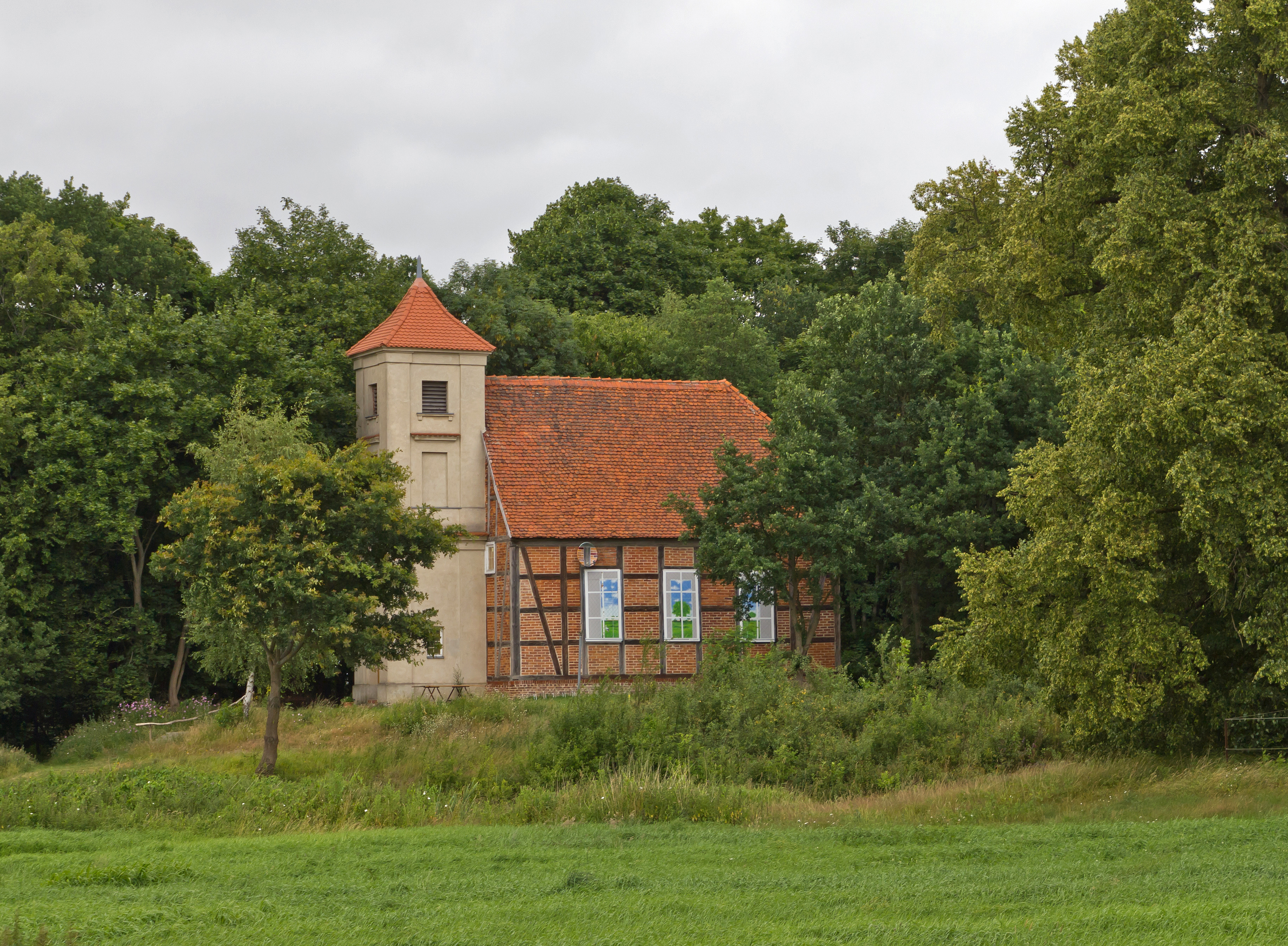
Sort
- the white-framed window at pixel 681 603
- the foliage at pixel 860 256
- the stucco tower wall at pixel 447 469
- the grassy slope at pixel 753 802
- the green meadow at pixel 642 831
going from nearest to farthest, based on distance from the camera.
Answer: the green meadow at pixel 642 831
the grassy slope at pixel 753 802
the white-framed window at pixel 681 603
the stucco tower wall at pixel 447 469
the foliage at pixel 860 256

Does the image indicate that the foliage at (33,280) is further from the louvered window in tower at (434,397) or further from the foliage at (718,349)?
the foliage at (718,349)

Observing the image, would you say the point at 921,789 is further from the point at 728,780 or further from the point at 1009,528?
the point at 1009,528

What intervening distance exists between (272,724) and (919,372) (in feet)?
52.4

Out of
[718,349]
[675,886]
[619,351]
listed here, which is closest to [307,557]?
[675,886]

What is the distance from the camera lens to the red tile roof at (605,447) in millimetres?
30422

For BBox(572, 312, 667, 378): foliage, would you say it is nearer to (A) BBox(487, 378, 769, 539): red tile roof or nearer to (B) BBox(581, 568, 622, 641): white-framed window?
(A) BBox(487, 378, 769, 539): red tile roof

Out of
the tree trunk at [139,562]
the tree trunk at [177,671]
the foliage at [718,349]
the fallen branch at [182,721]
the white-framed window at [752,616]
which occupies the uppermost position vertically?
the foliage at [718,349]

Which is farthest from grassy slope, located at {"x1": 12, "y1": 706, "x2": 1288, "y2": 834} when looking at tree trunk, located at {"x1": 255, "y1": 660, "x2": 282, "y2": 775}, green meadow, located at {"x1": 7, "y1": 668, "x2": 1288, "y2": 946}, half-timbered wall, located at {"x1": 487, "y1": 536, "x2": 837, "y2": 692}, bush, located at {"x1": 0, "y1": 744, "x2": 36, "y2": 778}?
half-timbered wall, located at {"x1": 487, "y1": 536, "x2": 837, "y2": 692}

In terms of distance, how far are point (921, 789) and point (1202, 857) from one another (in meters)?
6.48

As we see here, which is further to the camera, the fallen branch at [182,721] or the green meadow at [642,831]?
the fallen branch at [182,721]

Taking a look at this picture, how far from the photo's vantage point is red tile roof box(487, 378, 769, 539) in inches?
1198

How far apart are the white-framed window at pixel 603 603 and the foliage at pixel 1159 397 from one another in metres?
11.7

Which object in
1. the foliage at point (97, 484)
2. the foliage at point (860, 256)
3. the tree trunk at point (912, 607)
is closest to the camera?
the foliage at point (97, 484)

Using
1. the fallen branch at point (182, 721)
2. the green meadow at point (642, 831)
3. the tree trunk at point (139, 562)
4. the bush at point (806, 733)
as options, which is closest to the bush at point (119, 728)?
the fallen branch at point (182, 721)
